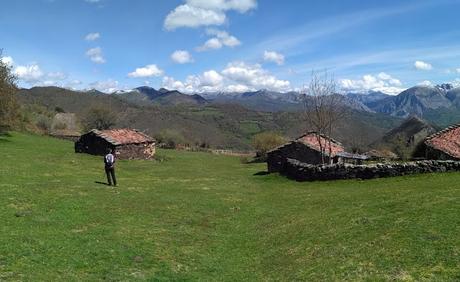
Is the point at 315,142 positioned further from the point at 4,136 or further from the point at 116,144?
the point at 4,136

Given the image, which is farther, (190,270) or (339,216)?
(339,216)

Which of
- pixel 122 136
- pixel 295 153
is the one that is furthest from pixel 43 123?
pixel 295 153

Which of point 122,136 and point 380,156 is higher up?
point 122,136

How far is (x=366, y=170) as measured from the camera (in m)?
32.3

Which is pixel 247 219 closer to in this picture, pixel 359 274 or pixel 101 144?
pixel 359 274

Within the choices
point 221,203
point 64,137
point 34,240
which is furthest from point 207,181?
point 64,137

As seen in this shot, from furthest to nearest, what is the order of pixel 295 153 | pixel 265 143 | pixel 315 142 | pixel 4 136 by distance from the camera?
pixel 265 143, pixel 4 136, pixel 315 142, pixel 295 153

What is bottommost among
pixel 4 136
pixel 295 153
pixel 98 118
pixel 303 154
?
pixel 303 154

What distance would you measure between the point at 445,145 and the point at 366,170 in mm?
14597

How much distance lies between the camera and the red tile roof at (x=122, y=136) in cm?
5489

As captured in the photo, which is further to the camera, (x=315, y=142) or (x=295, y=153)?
(x=315, y=142)

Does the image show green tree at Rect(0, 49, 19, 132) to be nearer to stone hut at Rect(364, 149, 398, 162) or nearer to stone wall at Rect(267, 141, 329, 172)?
stone wall at Rect(267, 141, 329, 172)

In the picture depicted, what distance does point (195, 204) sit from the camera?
26.2m

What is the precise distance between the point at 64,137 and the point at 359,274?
83.4m
